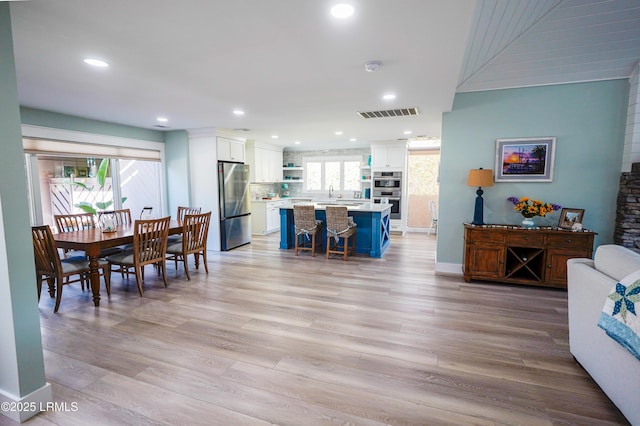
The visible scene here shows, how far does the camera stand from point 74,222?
4.38 metres

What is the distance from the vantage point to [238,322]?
9.92ft

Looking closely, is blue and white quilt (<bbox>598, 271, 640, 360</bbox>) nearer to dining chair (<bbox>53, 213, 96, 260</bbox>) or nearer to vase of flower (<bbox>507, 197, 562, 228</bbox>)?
vase of flower (<bbox>507, 197, 562, 228</bbox>)

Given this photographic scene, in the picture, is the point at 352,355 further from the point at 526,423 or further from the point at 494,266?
the point at 494,266

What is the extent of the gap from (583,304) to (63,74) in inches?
186

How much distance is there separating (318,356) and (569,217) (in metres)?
3.61

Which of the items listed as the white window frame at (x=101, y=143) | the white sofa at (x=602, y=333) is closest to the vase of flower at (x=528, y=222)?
the white sofa at (x=602, y=333)

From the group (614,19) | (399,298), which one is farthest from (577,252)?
(614,19)

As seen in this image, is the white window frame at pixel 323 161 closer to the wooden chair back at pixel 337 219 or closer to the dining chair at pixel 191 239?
the wooden chair back at pixel 337 219

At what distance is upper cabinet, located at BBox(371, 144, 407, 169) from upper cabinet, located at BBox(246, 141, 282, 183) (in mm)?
2754

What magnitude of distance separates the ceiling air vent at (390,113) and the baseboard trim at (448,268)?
7.64 feet

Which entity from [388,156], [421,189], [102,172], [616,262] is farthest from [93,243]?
[421,189]

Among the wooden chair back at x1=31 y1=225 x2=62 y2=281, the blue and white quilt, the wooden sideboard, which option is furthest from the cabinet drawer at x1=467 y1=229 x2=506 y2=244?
the wooden chair back at x1=31 y1=225 x2=62 y2=281

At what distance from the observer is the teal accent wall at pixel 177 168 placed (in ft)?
20.1

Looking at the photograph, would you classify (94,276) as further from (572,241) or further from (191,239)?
(572,241)
